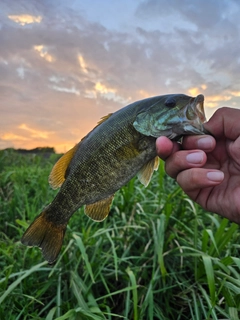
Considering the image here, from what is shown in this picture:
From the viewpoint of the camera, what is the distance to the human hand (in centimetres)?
159

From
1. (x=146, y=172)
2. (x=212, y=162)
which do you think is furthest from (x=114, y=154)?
(x=212, y=162)

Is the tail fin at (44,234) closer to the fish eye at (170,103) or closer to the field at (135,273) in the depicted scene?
the field at (135,273)

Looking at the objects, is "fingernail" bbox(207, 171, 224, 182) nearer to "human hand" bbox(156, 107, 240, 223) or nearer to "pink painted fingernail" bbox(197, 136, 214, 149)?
"human hand" bbox(156, 107, 240, 223)

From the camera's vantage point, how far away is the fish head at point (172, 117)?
4.98 feet

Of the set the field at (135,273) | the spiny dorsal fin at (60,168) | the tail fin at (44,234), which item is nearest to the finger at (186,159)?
the spiny dorsal fin at (60,168)

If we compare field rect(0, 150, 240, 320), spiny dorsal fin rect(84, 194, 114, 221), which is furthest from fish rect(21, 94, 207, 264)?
field rect(0, 150, 240, 320)

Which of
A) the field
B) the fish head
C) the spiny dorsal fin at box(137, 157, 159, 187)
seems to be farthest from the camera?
the field

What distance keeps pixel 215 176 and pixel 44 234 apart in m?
0.82

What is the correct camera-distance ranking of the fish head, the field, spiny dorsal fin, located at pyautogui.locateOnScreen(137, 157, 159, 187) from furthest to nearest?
the field → spiny dorsal fin, located at pyautogui.locateOnScreen(137, 157, 159, 187) → the fish head

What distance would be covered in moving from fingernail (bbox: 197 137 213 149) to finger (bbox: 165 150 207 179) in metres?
0.03

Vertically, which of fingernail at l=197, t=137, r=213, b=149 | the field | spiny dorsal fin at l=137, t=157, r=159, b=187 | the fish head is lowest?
the field

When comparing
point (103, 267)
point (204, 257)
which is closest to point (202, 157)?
point (204, 257)

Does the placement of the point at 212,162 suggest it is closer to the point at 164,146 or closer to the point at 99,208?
the point at 164,146

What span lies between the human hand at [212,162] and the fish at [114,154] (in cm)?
6
